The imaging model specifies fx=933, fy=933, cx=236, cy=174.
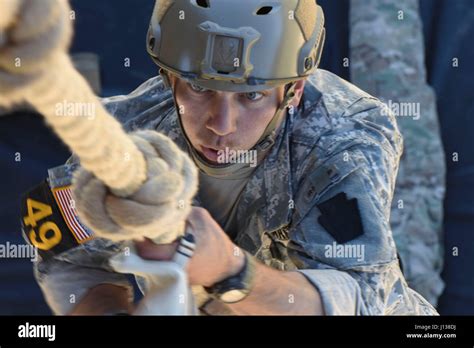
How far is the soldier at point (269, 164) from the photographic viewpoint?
3.43 feet

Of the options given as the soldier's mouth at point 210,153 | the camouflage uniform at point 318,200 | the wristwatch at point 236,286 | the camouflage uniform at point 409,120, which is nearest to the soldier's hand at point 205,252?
the wristwatch at point 236,286

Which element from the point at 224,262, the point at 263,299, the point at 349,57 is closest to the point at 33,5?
the point at 224,262

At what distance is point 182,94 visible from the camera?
3.74ft

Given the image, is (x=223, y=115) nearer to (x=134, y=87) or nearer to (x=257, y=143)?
(x=257, y=143)

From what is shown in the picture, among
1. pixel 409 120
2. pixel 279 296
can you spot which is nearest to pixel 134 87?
pixel 409 120

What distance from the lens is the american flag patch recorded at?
1.16m

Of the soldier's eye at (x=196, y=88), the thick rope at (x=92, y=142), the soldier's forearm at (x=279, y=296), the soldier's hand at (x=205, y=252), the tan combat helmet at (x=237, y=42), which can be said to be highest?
the tan combat helmet at (x=237, y=42)

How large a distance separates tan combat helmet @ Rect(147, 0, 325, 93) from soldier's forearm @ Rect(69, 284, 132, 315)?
284mm

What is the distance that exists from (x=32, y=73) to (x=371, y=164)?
0.59m

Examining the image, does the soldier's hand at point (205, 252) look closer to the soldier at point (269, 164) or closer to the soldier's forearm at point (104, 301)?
the soldier at point (269, 164)

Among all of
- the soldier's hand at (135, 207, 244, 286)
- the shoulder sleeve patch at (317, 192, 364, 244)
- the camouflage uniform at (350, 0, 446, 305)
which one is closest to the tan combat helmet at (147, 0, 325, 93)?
the shoulder sleeve patch at (317, 192, 364, 244)

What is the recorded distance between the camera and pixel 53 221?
3.81 feet

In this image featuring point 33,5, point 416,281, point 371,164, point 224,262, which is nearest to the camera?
point 33,5

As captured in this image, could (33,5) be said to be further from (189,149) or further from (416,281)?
(416,281)
